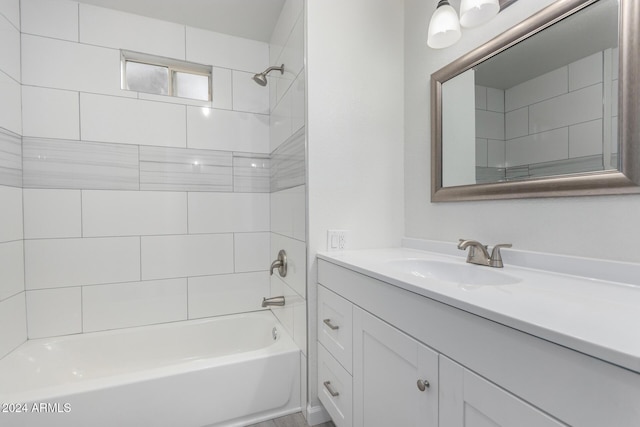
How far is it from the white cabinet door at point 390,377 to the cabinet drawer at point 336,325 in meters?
0.05

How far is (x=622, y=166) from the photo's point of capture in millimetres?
819

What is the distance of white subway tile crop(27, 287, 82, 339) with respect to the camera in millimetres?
1727

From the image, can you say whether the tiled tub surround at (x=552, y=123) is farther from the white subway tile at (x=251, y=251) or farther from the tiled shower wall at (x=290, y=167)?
the white subway tile at (x=251, y=251)

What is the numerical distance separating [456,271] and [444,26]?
1002 millimetres

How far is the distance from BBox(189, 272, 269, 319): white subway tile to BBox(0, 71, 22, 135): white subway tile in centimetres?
131

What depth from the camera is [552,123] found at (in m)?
1.00

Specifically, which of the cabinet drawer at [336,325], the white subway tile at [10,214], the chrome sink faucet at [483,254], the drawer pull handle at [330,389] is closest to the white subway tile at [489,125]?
the chrome sink faucet at [483,254]

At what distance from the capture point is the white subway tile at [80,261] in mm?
1722

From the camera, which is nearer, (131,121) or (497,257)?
(497,257)

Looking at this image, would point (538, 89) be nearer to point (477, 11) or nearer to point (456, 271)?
point (477, 11)

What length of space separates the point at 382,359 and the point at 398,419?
0.17 meters

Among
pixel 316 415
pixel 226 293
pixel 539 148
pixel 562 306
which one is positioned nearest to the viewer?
pixel 562 306

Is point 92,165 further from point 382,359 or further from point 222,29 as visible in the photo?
point 382,359

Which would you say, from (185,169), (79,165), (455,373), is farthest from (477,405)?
(79,165)
